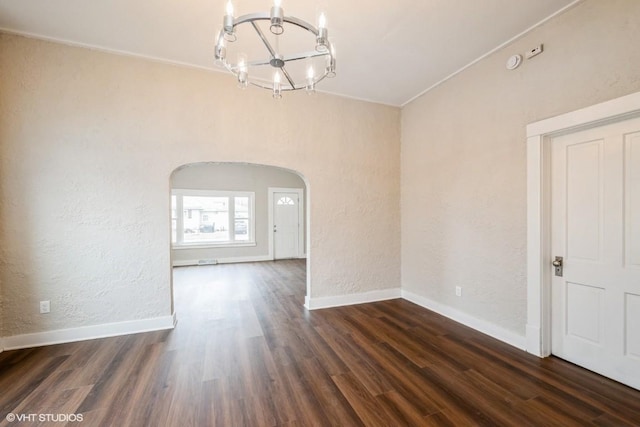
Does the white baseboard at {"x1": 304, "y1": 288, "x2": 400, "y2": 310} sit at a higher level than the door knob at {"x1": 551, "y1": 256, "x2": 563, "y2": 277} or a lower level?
lower

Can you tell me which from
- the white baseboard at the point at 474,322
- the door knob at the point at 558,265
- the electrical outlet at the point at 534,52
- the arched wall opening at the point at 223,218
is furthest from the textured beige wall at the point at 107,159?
→ the arched wall opening at the point at 223,218

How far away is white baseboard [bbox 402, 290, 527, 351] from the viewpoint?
2.58m

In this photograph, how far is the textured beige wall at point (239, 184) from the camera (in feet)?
22.5

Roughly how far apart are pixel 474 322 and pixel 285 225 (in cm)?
573

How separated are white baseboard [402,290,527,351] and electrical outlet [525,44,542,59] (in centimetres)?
269

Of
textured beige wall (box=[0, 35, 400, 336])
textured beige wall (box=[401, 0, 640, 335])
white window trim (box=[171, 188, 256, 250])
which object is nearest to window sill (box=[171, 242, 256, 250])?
white window trim (box=[171, 188, 256, 250])

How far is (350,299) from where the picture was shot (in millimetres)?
3838

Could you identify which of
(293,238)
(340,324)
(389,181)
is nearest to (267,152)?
(389,181)

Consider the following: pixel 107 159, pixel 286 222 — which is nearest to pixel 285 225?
pixel 286 222

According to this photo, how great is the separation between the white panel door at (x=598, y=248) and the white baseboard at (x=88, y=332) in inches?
160

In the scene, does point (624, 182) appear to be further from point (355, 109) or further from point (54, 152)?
point (54, 152)

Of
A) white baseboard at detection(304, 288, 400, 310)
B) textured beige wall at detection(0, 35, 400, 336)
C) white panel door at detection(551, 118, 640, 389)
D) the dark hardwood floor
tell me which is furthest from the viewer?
white baseboard at detection(304, 288, 400, 310)

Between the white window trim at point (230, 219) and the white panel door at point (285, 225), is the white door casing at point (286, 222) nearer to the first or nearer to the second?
the white panel door at point (285, 225)

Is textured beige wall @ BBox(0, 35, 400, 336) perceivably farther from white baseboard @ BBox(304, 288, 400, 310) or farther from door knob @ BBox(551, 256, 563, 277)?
door knob @ BBox(551, 256, 563, 277)
